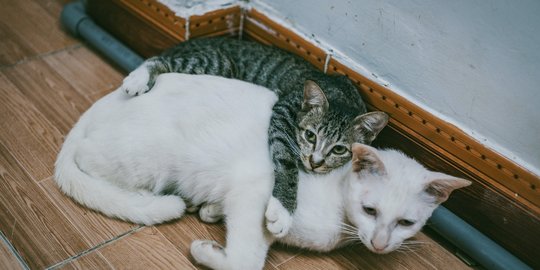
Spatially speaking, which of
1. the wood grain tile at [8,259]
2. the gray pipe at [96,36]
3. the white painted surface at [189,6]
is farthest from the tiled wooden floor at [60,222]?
the white painted surface at [189,6]

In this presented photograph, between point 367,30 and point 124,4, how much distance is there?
4.05 ft

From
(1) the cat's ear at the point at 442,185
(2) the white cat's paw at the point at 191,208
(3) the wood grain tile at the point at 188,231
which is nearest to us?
(1) the cat's ear at the point at 442,185

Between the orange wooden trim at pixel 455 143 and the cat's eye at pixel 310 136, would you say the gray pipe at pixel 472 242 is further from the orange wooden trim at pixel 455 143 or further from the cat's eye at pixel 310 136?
the cat's eye at pixel 310 136

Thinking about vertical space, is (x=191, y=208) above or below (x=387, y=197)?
below

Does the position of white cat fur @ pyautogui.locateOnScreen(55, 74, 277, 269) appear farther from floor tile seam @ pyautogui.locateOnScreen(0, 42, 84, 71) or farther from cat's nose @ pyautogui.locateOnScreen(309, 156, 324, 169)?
floor tile seam @ pyautogui.locateOnScreen(0, 42, 84, 71)

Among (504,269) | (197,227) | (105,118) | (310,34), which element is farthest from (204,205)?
(504,269)

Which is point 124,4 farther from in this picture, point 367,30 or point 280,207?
point 280,207

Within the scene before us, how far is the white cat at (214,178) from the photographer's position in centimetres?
157

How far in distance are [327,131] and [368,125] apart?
0.15m

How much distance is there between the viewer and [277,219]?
156 centimetres

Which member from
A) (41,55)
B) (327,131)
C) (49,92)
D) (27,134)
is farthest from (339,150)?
(41,55)

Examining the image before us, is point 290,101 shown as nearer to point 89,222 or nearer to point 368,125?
point 368,125

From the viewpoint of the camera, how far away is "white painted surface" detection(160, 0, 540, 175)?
1.60m

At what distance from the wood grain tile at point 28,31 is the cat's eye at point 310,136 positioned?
4.83 feet
